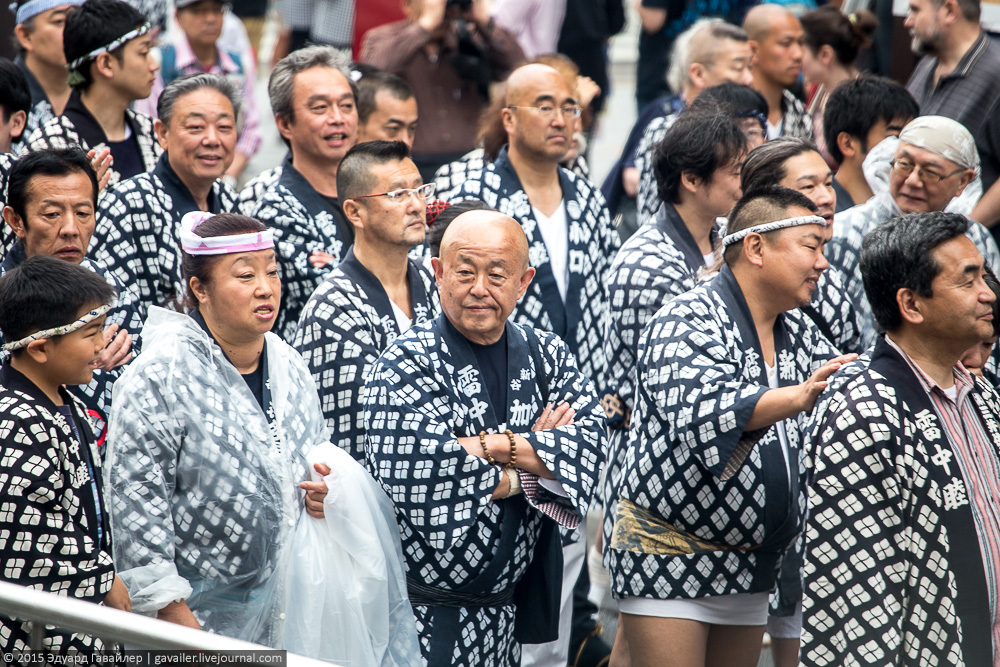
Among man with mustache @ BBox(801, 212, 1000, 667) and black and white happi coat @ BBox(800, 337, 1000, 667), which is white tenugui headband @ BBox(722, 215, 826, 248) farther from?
black and white happi coat @ BBox(800, 337, 1000, 667)

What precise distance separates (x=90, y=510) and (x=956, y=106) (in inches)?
158

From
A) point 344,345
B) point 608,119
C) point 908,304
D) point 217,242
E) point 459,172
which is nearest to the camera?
point 908,304

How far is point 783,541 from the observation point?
327 cm

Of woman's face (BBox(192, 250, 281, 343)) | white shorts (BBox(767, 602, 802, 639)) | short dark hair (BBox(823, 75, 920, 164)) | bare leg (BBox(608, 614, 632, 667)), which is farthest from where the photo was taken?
short dark hair (BBox(823, 75, 920, 164))

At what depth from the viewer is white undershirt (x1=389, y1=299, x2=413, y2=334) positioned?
3.61 m

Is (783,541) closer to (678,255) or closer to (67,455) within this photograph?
(678,255)

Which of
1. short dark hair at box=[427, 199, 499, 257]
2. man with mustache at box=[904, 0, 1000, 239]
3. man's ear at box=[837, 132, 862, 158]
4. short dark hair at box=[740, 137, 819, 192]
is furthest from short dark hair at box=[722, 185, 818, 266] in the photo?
man with mustache at box=[904, 0, 1000, 239]

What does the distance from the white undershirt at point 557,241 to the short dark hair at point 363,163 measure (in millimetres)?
709

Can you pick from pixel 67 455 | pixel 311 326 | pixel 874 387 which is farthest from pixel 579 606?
pixel 67 455

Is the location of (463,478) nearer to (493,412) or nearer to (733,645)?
(493,412)

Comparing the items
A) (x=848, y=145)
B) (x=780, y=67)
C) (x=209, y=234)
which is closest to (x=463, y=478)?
(x=209, y=234)

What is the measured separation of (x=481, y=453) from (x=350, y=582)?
0.48 m

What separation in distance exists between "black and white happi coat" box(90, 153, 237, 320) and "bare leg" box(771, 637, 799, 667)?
2.24m

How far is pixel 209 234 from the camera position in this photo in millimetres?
3109
